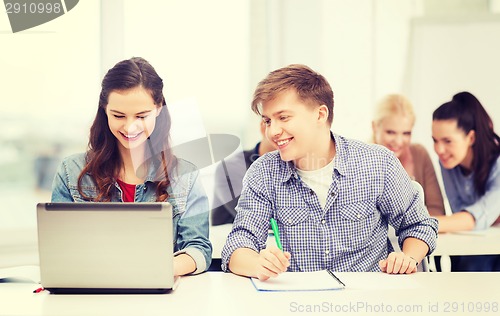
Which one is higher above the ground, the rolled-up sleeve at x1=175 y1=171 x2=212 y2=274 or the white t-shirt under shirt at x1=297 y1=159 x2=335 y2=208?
the white t-shirt under shirt at x1=297 y1=159 x2=335 y2=208

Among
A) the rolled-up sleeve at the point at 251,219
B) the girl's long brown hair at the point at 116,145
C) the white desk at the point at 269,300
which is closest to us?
the white desk at the point at 269,300

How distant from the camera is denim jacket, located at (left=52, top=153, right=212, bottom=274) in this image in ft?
5.32

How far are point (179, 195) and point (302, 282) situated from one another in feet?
1.52

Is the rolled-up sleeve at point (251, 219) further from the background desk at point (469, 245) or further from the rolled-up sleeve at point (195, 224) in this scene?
the background desk at point (469, 245)

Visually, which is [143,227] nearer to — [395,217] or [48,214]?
[48,214]

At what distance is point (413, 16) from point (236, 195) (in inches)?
69.3

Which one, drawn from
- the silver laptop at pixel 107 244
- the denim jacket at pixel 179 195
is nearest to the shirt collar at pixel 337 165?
the denim jacket at pixel 179 195

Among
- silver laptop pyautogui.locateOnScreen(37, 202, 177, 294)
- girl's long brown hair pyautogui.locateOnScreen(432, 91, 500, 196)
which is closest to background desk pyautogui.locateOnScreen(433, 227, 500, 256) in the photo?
girl's long brown hair pyautogui.locateOnScreen(432, 91, 500, 196)

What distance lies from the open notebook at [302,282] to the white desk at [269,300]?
0.02 meters

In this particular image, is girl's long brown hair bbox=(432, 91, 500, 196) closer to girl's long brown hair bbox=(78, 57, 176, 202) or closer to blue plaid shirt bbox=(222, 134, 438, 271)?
blue plaid shirt bbox=(222, 134, 438, 271)

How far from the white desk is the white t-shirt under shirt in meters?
0.39

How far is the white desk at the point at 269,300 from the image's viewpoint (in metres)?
1.16

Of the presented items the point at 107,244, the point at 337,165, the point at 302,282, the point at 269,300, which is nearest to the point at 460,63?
the point at 337,165

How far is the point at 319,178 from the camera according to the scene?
175cm
